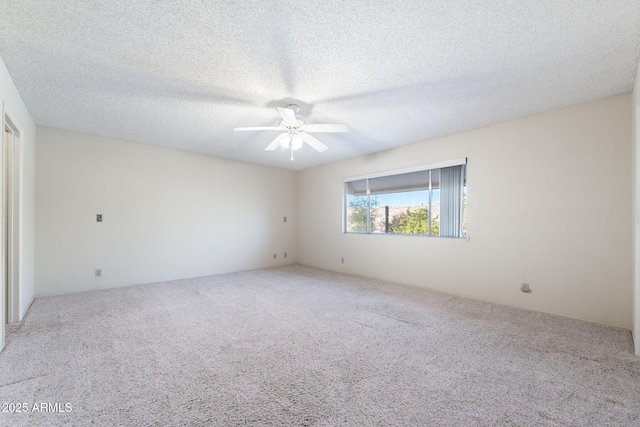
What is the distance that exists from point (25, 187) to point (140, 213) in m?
1.46

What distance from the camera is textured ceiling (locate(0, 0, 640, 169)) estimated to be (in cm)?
171

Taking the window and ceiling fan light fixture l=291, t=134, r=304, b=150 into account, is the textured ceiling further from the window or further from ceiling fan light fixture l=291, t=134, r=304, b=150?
the window

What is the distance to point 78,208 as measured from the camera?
4.06 m

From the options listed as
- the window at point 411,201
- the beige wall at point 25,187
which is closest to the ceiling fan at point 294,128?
the window at point 411,201

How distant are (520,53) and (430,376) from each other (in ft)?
8.31

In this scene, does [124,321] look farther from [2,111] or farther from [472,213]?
[472,213]

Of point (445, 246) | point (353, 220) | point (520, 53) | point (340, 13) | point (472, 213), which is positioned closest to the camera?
point (340, 13)

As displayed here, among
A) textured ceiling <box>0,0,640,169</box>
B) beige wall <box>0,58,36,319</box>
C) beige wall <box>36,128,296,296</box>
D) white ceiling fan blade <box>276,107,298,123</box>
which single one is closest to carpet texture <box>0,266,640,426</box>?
beige wall <box>0,58,36,319</box>

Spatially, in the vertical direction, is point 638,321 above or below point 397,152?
below

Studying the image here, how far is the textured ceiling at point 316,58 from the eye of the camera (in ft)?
5.59

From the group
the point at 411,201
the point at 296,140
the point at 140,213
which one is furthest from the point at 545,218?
the point at 140,213

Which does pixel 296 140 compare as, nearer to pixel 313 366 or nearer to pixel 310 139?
pixel 310 139

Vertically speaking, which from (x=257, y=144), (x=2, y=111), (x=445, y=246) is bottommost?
(x=445, y=246)

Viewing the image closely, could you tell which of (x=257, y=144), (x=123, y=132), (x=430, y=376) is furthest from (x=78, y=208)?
(x=430, y=376)
